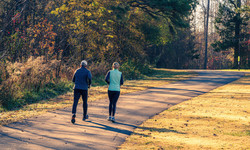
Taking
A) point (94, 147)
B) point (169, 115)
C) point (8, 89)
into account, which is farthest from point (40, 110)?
A: point (94, 147)

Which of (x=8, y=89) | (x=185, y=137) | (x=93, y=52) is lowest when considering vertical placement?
(x=185, y=137)

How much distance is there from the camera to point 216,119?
35.2ft

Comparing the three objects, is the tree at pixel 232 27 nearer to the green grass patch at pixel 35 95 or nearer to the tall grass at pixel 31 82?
the tall grass at pixel 31 82

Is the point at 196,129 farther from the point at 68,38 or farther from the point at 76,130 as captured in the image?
the point at 68,38

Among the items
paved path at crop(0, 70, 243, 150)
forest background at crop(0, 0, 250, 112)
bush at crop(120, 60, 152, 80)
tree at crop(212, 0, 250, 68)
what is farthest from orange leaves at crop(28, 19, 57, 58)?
tree at crop(212, 0, 250, 68)

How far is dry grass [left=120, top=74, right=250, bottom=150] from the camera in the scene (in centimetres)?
759

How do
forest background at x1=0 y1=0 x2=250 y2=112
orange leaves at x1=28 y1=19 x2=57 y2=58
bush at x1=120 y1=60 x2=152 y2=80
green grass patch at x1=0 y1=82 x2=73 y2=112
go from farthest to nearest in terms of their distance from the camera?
bush at x1=120 y1=60 x2=152 y2=80
orange leaves at x1=28 y1=19 x2=57 y2=58
forest background at x1=0 y1=0 x2=250 y2=112
green grass patch at x1=0 y1=82 x2=73 y2=112

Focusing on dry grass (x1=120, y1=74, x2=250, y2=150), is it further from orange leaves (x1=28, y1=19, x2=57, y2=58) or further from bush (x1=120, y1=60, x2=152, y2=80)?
bush (x1=120, y1=60, x2=152, y2=80)

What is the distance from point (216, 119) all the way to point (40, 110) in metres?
6.48

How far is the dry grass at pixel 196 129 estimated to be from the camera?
7.59 m

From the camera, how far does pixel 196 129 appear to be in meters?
9.24

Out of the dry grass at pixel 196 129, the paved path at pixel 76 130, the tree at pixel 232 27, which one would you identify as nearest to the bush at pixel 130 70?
the dry grass at pixel 196 129

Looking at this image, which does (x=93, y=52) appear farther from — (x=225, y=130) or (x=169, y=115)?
(x=225, y=130)

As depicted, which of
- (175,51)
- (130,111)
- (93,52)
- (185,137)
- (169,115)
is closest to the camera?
(185,137)
